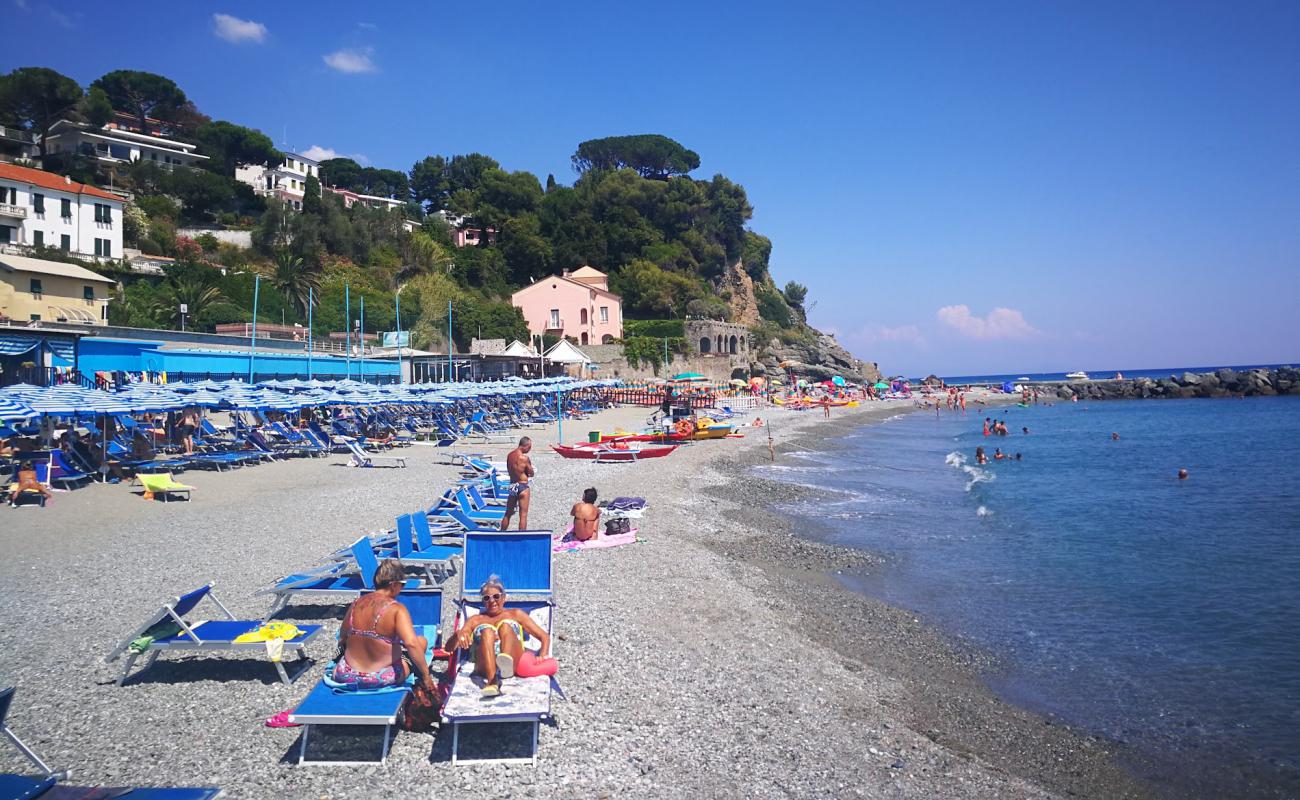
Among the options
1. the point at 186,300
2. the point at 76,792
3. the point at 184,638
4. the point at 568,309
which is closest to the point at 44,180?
the point at 186,300

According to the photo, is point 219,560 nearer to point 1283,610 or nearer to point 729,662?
point 729,662

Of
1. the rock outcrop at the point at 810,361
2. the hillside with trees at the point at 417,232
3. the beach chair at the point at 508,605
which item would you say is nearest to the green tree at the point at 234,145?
the hillside with trees at the point at 417,232

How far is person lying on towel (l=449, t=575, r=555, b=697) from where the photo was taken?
4.99 meters

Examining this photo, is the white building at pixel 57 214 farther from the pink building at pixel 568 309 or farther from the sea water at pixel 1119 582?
the sea water at pixel 1119 582

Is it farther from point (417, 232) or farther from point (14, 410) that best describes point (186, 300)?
point (14, 410)

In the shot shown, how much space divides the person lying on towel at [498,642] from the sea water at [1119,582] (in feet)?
15.0

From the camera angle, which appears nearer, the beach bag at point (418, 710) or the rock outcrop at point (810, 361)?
the beach bag at point (418, 710)

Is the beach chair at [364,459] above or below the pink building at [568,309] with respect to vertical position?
below

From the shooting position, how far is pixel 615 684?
6.20 m

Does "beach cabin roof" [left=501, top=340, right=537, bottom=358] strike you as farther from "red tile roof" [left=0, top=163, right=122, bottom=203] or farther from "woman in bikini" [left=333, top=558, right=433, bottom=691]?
"woman in bikini" [left=333, top=558, right=433, bottom=691]

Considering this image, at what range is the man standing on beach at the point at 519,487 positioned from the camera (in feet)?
35.2

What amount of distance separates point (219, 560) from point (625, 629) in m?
5.17

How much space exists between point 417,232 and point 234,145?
854 inches

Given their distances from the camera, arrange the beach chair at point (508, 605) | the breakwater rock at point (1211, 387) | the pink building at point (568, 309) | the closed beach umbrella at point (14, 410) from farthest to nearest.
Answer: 1. the breakwater rock at point (1211, 387)
2. the pink building at point (568, 309)
3. the closed beach umbrella at point (14, 410)
4. the beach chair at point (508, 605)
